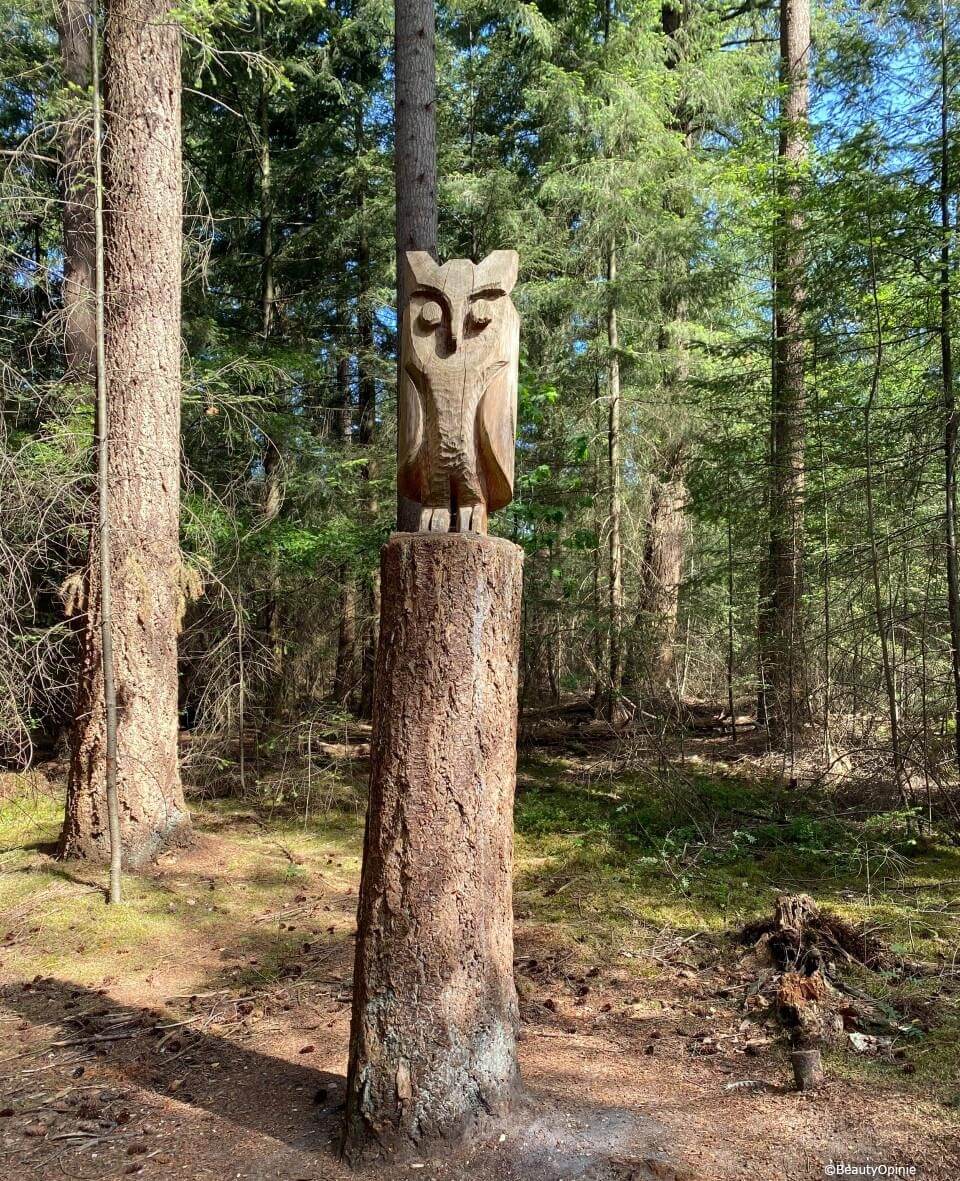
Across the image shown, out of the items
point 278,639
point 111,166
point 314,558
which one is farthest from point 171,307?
point 278,639

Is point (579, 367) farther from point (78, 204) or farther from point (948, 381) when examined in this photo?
point (78, 204)

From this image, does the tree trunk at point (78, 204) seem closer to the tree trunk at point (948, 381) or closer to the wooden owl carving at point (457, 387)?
the wooden owl carving at point (457, 387)

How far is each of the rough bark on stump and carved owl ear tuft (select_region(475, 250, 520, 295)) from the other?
43.3 inches

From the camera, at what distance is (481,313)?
11.3ft

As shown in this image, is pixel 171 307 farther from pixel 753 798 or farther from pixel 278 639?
pixel 753 798

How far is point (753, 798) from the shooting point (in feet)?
25.6

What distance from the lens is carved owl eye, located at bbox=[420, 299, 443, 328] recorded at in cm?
349

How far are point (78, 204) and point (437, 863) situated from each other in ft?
16.5

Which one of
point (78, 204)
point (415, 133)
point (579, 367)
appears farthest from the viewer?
point (579, 367)

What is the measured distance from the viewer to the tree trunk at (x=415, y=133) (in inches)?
281

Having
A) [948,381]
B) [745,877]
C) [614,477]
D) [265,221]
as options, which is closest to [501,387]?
[745,877]

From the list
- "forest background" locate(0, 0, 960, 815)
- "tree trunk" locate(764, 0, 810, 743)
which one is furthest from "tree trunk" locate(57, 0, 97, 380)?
"tree trunk" locate(764, 0, 810, 743)

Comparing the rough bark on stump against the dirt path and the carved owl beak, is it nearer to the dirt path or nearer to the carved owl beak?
the dirt path

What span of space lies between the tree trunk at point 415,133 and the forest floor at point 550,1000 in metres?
5.07
